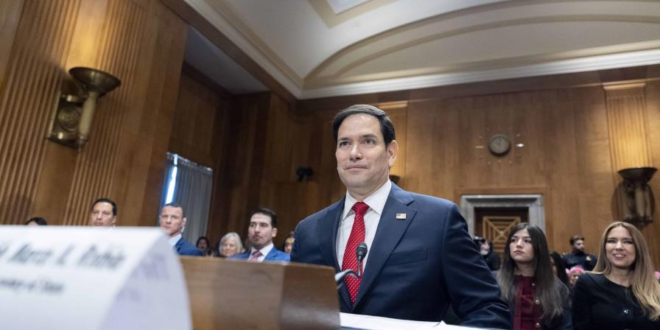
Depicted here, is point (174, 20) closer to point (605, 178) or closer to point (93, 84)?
point (93, 84)

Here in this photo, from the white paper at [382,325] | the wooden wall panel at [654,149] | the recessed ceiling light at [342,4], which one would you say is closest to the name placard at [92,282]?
the white paper at [382,325]

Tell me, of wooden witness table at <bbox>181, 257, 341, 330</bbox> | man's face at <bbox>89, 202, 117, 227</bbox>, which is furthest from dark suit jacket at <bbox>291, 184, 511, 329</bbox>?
man's face at <bbox>89, 202, 117, 227</bbox>

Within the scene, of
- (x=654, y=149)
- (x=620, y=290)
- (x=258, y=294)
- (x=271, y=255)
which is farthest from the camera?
(x=654, y=149)

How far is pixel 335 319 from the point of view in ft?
2.51

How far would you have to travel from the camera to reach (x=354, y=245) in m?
1.41

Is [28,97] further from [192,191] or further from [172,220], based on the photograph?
[192,191]

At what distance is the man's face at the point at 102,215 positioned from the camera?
3.99m

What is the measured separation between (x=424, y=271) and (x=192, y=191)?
7547mm

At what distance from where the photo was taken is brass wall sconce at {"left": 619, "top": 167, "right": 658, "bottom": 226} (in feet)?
22.5

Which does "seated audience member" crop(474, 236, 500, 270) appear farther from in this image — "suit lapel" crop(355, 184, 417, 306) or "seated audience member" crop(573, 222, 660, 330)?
"suit lapel" crop(355, 184, 417, 306)

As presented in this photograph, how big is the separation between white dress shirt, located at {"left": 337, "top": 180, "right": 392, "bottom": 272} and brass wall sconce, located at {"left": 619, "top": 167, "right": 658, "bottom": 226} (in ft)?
23.0

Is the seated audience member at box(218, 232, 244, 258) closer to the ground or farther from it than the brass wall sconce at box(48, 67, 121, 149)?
closer to the ground

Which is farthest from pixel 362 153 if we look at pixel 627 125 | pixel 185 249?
pixel 627 125

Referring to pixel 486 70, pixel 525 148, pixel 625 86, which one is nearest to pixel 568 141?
pixel 525 148
